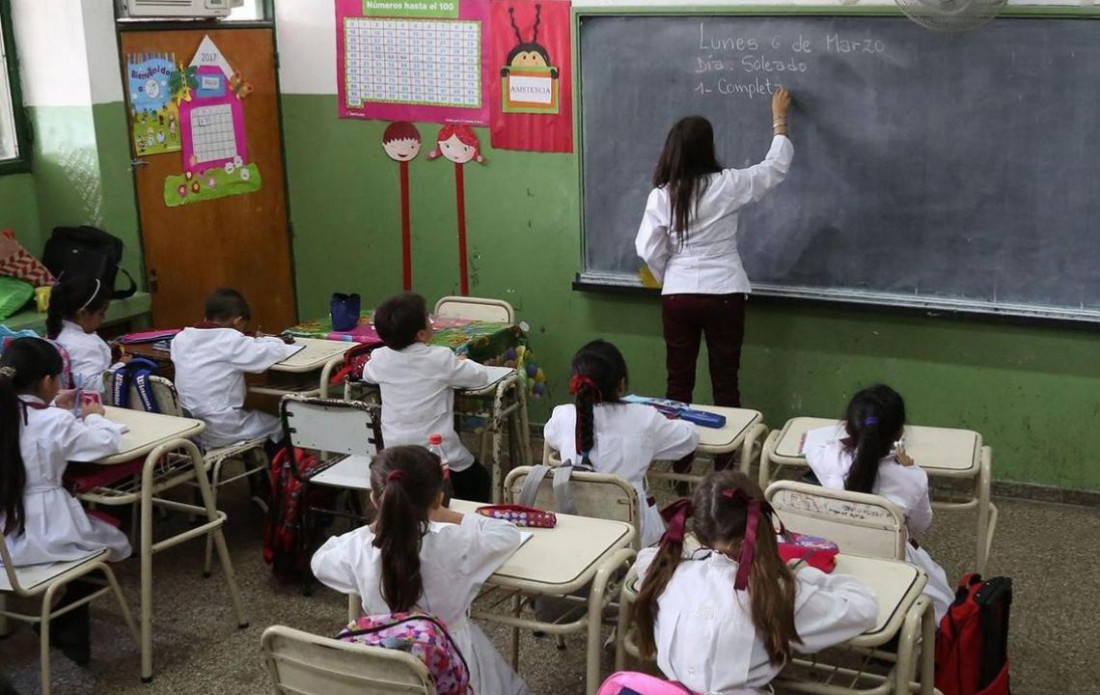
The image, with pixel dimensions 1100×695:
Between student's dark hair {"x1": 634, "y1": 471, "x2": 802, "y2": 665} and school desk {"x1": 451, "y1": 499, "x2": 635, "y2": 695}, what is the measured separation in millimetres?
209

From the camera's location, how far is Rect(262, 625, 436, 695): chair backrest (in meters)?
2.25

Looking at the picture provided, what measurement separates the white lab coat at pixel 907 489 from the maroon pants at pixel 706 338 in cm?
146

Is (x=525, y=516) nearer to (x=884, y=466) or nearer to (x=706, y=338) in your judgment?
(x=884, y=466)

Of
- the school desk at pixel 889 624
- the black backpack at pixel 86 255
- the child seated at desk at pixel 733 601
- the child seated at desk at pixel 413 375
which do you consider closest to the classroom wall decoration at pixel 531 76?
the child seated at desk at pixel 413 375

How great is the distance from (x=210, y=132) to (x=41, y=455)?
96.7 inches

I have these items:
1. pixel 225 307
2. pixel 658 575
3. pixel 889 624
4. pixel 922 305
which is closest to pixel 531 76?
pixel 225 307

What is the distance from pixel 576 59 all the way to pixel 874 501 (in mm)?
2740

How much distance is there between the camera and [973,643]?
9.45ft

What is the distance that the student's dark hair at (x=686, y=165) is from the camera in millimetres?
4422

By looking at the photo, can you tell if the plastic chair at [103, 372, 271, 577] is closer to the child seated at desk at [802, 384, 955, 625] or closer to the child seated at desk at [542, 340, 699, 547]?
the child seated at desk at [542, 340, 699, 547]

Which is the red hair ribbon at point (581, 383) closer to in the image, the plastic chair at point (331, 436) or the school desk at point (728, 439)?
the school desk at point (728, 439)

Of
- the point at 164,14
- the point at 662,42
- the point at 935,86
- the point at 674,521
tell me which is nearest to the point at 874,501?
the point at 674,521

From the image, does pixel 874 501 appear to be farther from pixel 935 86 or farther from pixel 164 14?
pixel 164 14

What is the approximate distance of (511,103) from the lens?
5242 mm
